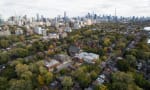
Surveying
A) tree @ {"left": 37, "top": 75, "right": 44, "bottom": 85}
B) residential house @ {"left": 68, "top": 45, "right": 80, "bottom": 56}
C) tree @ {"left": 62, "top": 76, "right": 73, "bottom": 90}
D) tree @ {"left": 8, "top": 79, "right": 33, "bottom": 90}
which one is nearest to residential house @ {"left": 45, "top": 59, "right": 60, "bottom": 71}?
tree @ {"left": 37, "top": 75, "right": 44, "bottom": 85}

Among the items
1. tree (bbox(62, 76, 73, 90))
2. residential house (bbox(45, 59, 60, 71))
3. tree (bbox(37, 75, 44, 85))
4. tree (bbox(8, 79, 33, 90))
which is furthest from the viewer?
residential house (bbox(45, 59, 60, 71))

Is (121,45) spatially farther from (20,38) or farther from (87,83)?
(20,38)

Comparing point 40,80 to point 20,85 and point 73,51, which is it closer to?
point 20,85

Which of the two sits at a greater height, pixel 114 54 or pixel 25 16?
pixel 25 16

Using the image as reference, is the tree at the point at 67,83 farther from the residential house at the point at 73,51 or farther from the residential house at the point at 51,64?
the residential house at the point at 73,51

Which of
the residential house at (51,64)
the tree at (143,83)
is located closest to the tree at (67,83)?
the residential house at (51,64)

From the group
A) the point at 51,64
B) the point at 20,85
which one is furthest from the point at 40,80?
the point at 51,64

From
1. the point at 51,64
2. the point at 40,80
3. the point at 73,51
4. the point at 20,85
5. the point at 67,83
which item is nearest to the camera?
the point at 20,85

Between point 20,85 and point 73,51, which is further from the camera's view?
point 73,51

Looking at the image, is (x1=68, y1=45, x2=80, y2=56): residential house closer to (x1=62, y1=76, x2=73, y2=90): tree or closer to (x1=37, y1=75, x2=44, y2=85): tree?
(x1=37, y1=75, x2=44, y2=85): tree

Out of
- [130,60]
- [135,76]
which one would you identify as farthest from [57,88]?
[130,60]

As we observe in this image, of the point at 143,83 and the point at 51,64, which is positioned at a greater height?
→ the point at 51,64
